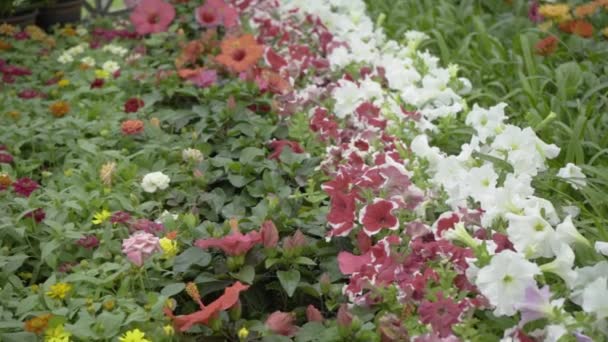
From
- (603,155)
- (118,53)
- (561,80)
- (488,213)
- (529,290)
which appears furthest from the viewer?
(118,53)

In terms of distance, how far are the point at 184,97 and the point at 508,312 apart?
1980mm

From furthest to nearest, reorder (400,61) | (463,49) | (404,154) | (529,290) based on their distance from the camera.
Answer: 1. (463,49)
2. (400,61)
3. (404,154)
4. (529,290)

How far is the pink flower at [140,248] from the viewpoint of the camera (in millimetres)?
1874

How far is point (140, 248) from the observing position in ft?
6.17

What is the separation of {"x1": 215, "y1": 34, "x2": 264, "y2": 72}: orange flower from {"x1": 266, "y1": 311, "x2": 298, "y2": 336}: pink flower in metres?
1.50

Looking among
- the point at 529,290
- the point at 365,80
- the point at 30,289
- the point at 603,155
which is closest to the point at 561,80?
the point at 603,155

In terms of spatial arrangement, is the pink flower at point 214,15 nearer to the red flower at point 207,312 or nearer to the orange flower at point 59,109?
the orange flower at point 59,109

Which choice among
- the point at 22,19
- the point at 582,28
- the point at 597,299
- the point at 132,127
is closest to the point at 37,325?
the point at 597,299

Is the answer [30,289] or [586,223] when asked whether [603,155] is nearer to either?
[586,223]

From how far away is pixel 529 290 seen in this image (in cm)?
148

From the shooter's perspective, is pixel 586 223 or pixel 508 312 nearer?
pixel 508 312

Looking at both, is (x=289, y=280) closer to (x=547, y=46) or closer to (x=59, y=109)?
(x=59, y=109)

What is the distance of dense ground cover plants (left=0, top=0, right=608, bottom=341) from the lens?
1.63 metres

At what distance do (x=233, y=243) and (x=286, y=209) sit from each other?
1.21 feet
